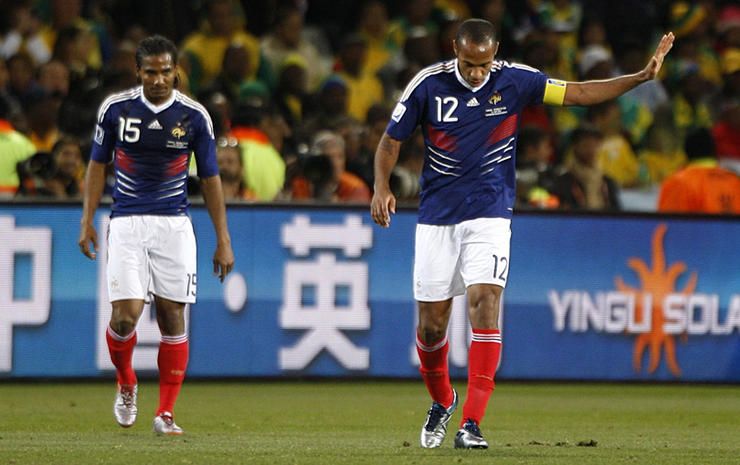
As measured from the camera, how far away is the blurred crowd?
15.2 m

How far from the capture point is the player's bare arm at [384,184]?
8867 mm

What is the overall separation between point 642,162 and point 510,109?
31.6 feet

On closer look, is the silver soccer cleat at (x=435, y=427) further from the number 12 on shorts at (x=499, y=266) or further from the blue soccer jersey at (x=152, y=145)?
the blue soccer jersey at (x=152, y=145)

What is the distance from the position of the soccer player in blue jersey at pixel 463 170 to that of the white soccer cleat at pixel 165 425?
1594 mm

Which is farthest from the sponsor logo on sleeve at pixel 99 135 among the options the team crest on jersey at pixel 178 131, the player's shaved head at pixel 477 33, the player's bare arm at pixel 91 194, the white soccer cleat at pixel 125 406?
the player's shaved head at pixel 477 33

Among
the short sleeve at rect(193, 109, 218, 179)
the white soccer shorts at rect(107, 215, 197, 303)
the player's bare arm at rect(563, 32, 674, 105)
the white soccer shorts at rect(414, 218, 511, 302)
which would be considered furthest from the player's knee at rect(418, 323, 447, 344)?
the short sleeve at rect(193, 109, 218, 179)

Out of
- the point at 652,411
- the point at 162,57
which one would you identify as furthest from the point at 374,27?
the point at 162,57

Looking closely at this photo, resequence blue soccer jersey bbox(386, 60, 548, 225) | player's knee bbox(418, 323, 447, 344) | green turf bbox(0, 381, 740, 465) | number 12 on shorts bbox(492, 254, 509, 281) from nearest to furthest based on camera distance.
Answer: green turf bbox(0, 381, 740, 465)
number 12 on shorts bbox(492, 254, 509, 281)
blue soccer jersey bbox(386, 60, 548, 225)
player's knee bbox(418, 323, 447, 344)

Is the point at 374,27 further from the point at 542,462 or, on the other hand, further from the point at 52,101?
the point at 542,462

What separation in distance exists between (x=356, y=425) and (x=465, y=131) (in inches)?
106

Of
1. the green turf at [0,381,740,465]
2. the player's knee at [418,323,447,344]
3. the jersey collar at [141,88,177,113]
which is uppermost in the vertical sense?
the jersey collar at [141,88,177,113]

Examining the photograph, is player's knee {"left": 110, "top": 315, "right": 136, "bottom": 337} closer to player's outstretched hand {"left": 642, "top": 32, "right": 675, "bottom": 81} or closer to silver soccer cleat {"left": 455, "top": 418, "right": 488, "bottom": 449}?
silver soccer cleat {"left": 455, "top": 418, "right": 488, "bottom": 449}

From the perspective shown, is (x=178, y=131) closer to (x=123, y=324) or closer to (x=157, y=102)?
(x=157, y=102)

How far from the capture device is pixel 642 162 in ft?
60.7
